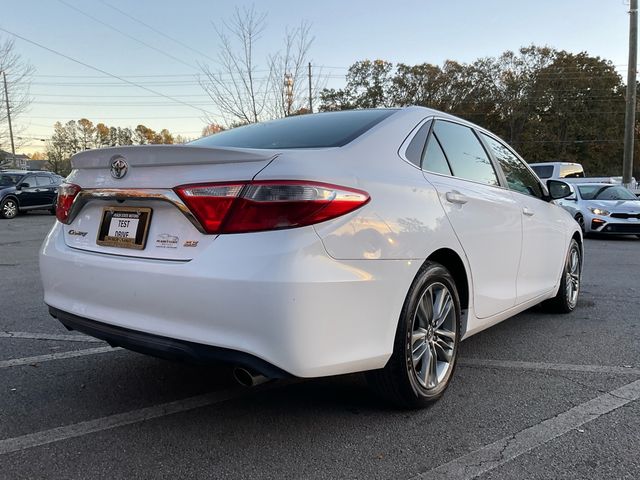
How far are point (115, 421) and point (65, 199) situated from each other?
118 centimetres

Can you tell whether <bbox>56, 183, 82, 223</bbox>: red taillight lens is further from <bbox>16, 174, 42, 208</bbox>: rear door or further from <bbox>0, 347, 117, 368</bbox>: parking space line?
<bbox>16, 174, 42, 208</bbox>: rear door

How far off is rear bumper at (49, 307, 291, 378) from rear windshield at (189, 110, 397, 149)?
102cm

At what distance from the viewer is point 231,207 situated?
2191 mm

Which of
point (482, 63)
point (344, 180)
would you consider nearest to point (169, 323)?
point (344, 180)

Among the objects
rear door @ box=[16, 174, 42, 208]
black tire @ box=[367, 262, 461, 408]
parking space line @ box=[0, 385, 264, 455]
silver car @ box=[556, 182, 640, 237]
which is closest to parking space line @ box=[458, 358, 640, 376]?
black tire @ box=[367, 262, 461, 408]

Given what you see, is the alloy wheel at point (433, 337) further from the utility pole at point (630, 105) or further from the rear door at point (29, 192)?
the utility pole at point (630, 105)

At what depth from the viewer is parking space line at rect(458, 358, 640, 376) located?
11.2 feet

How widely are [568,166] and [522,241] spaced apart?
69.9ft

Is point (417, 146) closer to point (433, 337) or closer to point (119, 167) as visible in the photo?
point (433, 337)

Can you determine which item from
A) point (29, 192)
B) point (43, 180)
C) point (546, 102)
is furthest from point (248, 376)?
point (546, 102)

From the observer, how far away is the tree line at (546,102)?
155 feet

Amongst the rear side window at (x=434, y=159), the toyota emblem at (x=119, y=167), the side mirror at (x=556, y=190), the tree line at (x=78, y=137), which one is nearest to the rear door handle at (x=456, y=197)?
the rear side window at (x=434, y=159)

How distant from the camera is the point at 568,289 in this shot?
4.91 m

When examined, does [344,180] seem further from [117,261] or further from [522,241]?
[522,241]
